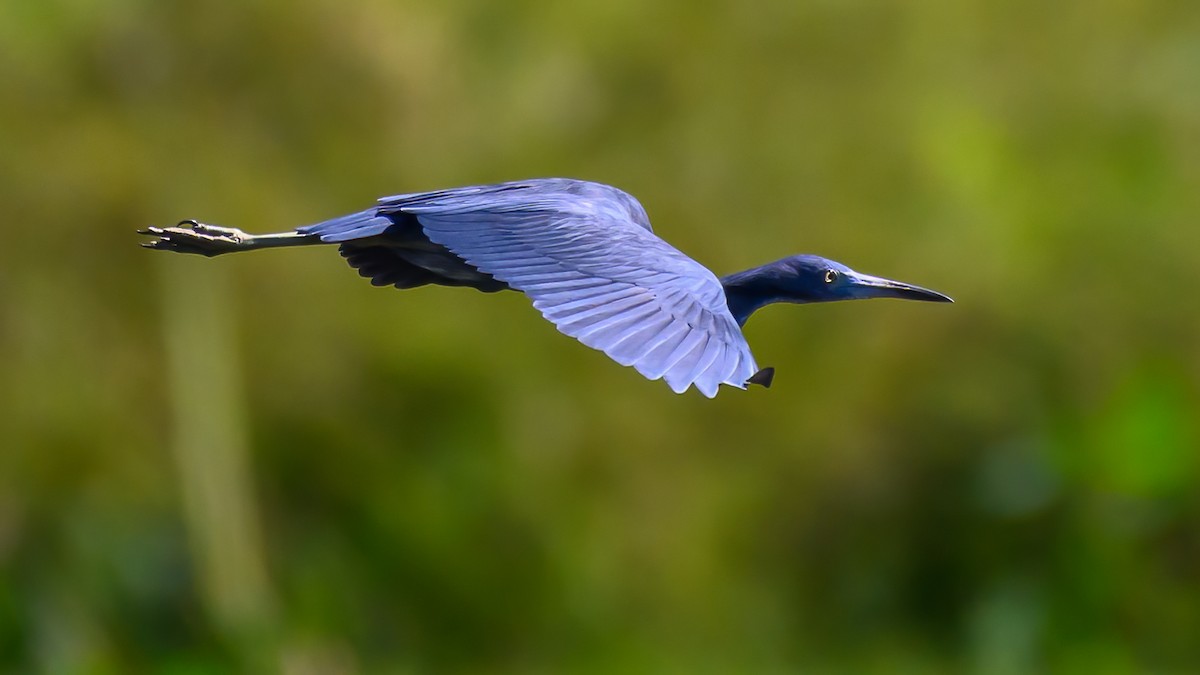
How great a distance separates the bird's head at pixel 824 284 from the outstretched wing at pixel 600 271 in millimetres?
343

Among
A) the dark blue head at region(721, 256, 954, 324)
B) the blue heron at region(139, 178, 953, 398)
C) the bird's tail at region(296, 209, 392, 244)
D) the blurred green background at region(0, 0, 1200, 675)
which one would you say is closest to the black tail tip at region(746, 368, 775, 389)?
the blue heron at region(139, 178, 953, 398)

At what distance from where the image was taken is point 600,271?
151 inches

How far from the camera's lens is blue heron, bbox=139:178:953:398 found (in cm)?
355

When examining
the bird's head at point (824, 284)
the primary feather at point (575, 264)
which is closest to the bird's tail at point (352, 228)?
the primary feather at point (575, 264)

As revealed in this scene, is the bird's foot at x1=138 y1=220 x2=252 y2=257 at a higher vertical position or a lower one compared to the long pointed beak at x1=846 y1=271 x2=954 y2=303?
higher

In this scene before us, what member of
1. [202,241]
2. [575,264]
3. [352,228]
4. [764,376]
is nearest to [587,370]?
[202,241]

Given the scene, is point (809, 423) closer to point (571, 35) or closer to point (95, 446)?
point (571, 35)

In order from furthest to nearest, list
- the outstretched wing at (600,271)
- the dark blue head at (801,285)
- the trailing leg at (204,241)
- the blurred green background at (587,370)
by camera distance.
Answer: the blurred green background at (587,370) → the trailing leg at (204,241) → the dark blue head at (801,285) → the outstretched wing at (600,271)

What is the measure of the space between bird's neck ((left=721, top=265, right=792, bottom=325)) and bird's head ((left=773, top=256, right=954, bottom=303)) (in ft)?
0.05

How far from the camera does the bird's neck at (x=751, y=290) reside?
4.39m

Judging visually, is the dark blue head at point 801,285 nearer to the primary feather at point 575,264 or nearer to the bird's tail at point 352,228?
the primary feather at point 575,264

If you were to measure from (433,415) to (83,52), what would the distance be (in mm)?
2086

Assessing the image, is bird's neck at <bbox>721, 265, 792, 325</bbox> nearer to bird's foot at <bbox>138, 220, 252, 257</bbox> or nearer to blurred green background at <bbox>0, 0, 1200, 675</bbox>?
bird's foot at <bbox>138, 220, 252, 257</bbox>

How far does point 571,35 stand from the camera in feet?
27.2
